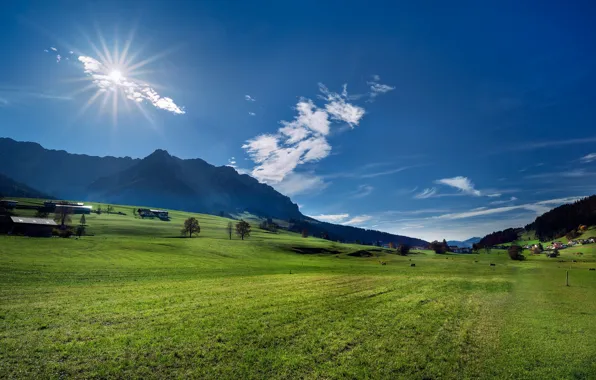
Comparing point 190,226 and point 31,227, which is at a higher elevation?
point 190,226

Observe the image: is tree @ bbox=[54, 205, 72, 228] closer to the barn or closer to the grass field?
the barn

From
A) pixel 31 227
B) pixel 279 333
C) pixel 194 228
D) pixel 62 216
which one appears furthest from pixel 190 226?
pixel 279 333

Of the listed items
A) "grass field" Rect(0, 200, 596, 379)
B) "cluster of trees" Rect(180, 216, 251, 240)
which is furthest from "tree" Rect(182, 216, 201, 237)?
"grass field" Rect(0, 200, 596, 379)

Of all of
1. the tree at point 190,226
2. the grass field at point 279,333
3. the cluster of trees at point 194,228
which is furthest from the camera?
the cluster of trees at point 194,228

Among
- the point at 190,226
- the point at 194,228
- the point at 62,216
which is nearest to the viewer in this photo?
the point at 62,216

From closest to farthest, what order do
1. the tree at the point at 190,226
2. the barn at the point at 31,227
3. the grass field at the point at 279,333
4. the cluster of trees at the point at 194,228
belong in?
the grass field at the point at 279,333 < the barn at the point at 31,227 < the tree at the point at 190,226 < the cluster of trees at the point at 194,228

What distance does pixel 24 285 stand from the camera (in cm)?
3102

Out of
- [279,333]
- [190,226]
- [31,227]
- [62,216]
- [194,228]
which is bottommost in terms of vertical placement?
[279,333]

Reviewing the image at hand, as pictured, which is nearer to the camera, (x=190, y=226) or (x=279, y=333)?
(x=279, y=333)

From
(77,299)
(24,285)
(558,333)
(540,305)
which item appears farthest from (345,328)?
(24,285)

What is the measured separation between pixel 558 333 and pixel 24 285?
167 feet

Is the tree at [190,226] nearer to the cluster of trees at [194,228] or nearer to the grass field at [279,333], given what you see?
the cluster of trees at [194,228]

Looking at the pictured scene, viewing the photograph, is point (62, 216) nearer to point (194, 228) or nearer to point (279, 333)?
point (194, 228)

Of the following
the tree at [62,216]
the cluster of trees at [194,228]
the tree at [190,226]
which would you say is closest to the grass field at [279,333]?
the tree at [190,226]
